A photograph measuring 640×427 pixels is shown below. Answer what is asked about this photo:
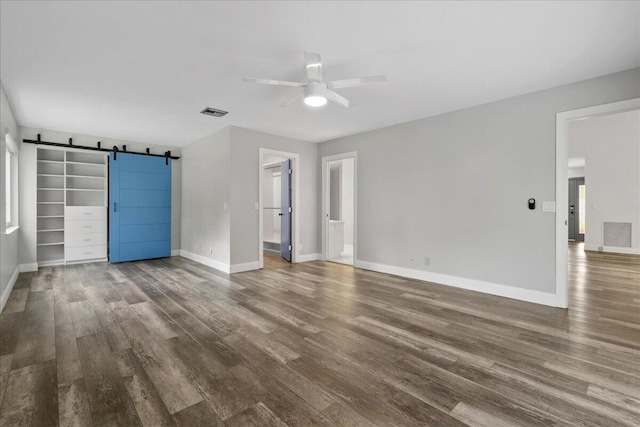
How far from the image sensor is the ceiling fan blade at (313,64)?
8.64 feet

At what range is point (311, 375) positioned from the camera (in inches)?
80.2

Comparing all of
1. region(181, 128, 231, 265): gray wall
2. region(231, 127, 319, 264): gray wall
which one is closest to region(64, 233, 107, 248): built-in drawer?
region(181, 128, 231, 265): gray wall

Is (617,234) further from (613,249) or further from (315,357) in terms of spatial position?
(315,357)

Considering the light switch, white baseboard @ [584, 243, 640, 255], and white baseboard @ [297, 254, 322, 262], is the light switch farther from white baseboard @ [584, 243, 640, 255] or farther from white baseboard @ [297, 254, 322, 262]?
white baseboard @ [584, 243, 640, 255]

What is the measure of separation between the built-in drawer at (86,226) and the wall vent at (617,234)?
1169cm

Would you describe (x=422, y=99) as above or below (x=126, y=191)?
above

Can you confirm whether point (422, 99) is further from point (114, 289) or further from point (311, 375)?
point (114, 289)

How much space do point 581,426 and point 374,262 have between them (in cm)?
388

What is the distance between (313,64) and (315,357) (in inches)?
97.8

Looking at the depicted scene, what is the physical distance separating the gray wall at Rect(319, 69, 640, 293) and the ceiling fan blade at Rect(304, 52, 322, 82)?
2.47m

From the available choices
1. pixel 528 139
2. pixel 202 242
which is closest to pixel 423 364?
pixel 528 139

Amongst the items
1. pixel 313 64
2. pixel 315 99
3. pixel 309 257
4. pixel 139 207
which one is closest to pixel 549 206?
pixel 315 99

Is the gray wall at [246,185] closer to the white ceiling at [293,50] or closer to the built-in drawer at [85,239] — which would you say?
the white ceiling at [293,50]

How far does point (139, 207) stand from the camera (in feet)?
21.1
